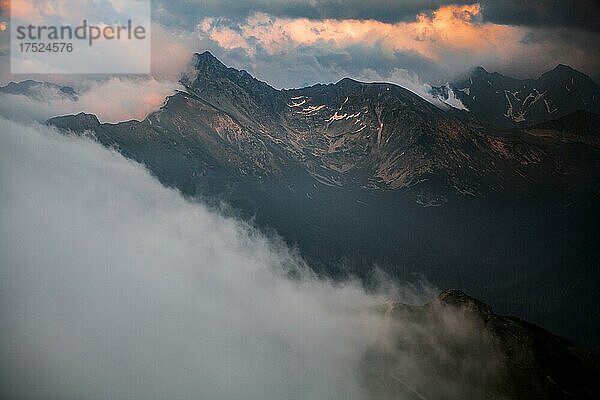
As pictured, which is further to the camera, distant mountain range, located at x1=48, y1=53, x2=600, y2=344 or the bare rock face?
distant mountain range, located at x1=48, y1=53, x2=600, y2=344

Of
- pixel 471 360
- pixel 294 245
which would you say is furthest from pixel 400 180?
pixel 471 360

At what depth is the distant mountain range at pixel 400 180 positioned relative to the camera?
94.1 meters

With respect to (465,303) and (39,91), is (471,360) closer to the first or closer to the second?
(465,303)

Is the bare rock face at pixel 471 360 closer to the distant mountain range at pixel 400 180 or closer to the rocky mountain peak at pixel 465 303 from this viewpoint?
the rocky mountain peak at pixel 465 303

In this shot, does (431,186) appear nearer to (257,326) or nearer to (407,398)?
(257,326)

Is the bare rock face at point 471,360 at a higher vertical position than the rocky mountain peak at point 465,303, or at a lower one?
lower

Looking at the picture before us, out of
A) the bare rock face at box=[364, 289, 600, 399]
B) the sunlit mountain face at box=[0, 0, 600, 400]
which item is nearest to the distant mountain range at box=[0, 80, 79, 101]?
the sunlit mountain face at box=[0, 0, 600, 400]

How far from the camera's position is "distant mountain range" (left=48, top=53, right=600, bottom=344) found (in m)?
94.1

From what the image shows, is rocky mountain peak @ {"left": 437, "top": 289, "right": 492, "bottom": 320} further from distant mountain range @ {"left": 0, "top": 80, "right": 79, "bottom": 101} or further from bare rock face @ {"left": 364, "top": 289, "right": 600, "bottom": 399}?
distant mountain range @ {"left": 0, "top": 80, "right": 79, "bottom": 101}

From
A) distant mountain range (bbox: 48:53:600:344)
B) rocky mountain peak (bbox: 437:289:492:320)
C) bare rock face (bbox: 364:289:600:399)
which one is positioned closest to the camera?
bare rock face (bbox: 364:289:600:399)

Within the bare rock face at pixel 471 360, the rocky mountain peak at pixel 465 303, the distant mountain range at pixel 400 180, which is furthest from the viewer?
the distant mountain range at pixel 400 180

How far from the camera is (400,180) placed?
150 metres

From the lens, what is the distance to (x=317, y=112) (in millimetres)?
188125

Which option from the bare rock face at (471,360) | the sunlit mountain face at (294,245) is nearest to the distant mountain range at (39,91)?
the sunlit mountain face at (294,245)
